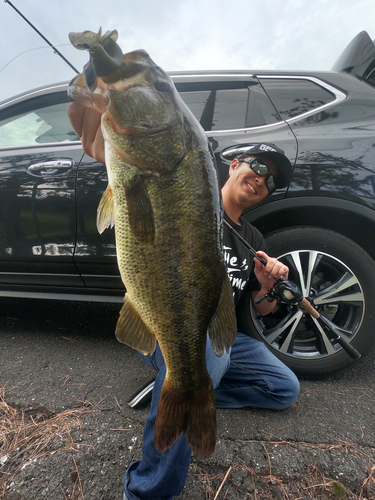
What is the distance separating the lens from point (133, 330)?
1.12 meters

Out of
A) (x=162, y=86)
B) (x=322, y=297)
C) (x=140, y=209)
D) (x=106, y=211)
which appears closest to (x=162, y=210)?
(x=140, y=209)

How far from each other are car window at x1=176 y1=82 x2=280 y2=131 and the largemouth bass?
1435 mm

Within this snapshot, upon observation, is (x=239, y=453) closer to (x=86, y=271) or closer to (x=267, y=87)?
(x=86, y=271)

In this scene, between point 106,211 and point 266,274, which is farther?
point 266,274

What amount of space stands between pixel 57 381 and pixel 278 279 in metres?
1.67

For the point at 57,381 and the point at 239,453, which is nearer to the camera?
the point at 239,453

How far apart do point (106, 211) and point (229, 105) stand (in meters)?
1.80

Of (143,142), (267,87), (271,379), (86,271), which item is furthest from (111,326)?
(267,87)

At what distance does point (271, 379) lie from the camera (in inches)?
72.5

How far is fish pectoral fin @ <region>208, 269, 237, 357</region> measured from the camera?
1.10 m

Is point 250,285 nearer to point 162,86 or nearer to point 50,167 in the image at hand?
point 162,86

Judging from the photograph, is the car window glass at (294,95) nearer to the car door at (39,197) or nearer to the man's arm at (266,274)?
the man's arm at (266,274)

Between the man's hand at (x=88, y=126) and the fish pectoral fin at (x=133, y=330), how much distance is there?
65cm

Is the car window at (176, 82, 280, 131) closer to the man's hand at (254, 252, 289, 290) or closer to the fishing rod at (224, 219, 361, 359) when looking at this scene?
the fishing rod at (224, 219, 361, 359)
